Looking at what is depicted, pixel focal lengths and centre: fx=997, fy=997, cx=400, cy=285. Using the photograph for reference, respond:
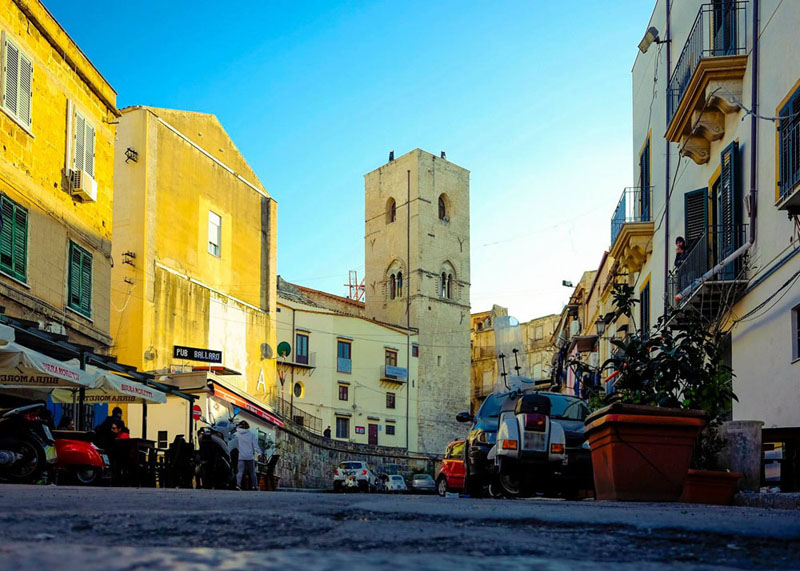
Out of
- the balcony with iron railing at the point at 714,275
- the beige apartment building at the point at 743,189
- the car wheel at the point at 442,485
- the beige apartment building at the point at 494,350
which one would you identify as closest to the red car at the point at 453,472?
the car wheel at the point at 442,485

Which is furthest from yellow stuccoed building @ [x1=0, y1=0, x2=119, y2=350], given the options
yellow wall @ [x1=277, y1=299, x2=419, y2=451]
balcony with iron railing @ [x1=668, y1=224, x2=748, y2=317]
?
yellow wall @ [x1=277, y1=299, x2=419, y2=451]

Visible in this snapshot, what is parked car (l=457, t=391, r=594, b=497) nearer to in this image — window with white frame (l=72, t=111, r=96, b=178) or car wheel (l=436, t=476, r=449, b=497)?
car wheel (l=436, t=476, r=449, b=497)

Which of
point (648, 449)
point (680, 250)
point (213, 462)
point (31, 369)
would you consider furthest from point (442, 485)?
point (648, 449)

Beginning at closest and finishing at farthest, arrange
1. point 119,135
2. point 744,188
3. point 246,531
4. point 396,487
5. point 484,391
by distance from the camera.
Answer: point 246,531, point 744,188, point 119,135, point 396,487, point 484,391

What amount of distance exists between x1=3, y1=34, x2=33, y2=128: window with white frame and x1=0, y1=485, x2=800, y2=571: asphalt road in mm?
15569

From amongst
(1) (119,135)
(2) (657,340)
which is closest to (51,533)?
(2) (657,340)

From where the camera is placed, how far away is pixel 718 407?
416 inches

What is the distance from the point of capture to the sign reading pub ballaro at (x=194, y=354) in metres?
31.8

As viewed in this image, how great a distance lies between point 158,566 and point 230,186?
37866mm

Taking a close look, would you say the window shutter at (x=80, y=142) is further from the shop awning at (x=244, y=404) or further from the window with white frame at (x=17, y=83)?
the shop awning at (x=244, y=404)

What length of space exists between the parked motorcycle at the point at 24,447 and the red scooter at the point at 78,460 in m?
1.76

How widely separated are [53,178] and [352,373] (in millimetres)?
44993

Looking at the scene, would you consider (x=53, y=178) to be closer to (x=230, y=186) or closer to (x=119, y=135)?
(x=119, y=135)

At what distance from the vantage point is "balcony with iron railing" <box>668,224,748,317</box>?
14.5 m
